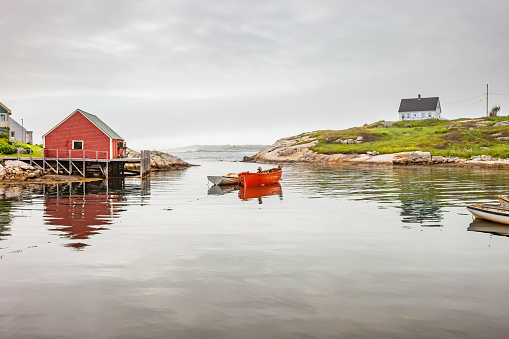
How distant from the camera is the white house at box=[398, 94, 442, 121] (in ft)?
400

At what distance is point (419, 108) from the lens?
122938 millimetres

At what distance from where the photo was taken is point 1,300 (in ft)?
30.8

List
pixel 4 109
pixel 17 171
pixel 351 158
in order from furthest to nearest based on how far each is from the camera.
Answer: pixel 351 158
pixel 4 109
pixel 17 171

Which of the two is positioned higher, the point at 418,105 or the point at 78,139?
the point at 418,105

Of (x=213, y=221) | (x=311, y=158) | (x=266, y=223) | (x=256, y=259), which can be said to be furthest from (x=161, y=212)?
(x=311, y=158)

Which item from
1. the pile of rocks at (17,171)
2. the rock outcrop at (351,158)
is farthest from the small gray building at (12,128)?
the rock outcrop at (351,158)

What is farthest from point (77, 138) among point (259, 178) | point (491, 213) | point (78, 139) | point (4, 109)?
point (491, 213)

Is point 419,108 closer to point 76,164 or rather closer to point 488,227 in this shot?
point 76,164

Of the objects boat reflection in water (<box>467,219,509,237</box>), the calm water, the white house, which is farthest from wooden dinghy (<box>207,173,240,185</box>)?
the white house

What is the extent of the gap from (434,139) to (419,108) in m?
39.1

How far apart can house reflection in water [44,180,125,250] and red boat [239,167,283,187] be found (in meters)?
12.1

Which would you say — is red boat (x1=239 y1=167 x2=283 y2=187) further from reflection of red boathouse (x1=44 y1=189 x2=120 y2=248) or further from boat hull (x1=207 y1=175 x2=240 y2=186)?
reflection of red boathouse (x1=44 y1=189 x2=120 y2=248)

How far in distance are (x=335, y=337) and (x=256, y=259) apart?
566 cm

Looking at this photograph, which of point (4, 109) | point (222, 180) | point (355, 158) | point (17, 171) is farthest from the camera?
point (355, 158)
